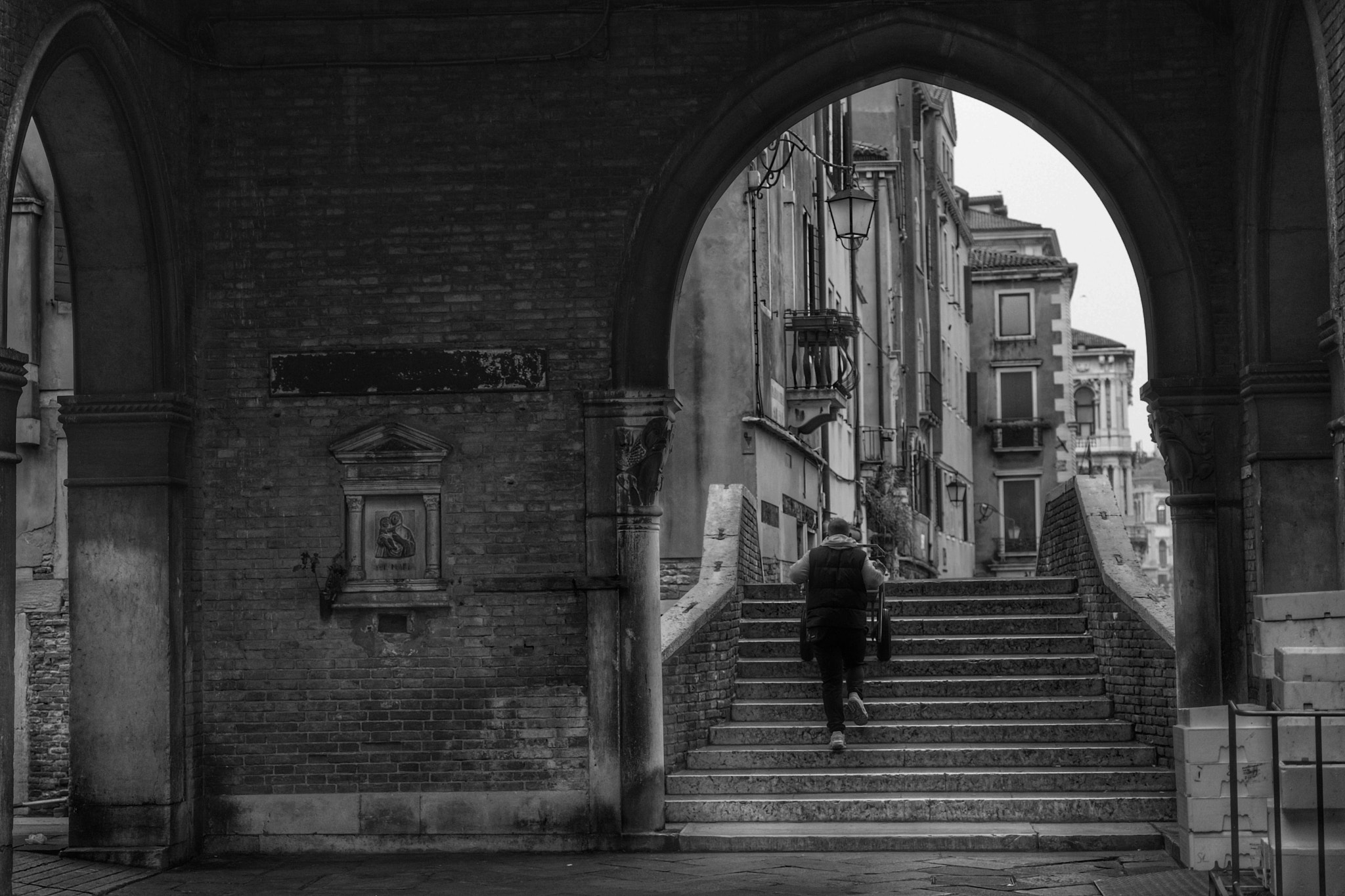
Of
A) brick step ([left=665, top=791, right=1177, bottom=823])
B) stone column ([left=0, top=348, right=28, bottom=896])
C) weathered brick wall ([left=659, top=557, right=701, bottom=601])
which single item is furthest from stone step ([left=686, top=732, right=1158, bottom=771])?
stone column ([left=0, top=348, right=28, bottom=896])

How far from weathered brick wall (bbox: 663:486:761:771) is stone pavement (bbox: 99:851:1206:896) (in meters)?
1.29

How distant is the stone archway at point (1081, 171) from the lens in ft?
34.5

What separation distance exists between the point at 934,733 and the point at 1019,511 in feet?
149

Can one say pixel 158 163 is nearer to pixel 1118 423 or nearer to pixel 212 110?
pixel 212 110

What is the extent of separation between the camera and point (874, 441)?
3034 cm

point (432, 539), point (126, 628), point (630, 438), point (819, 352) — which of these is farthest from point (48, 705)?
point (819, 352)

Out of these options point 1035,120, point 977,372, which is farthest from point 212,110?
point 977,372

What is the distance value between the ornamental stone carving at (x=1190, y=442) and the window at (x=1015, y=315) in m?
48.8

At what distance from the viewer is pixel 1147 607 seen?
12.1 m

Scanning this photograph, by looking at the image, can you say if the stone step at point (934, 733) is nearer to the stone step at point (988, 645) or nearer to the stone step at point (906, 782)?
the stone step at point (906, 782)

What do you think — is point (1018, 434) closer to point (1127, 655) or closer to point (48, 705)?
point (1127, 655)

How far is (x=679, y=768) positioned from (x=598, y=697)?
1295 mm

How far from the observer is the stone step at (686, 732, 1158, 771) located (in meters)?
11.6

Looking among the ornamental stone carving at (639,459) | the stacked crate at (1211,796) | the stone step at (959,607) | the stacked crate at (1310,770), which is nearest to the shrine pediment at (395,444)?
the ornamental stone carving at (639,459)
